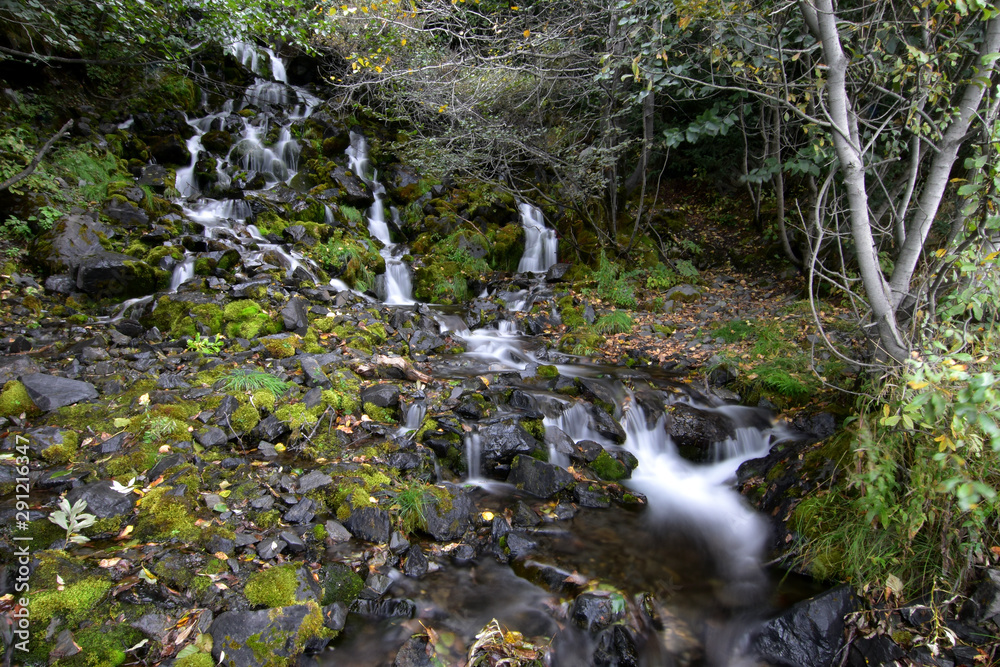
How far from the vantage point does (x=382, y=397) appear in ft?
18.9

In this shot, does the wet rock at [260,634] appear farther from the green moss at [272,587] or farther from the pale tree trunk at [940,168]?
the pale tree trunk at [940,168]

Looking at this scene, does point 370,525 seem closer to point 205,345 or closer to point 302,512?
point 302,512

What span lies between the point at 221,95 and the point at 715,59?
14.3 metres

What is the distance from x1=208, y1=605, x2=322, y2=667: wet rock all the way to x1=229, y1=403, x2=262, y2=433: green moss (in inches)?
85.8

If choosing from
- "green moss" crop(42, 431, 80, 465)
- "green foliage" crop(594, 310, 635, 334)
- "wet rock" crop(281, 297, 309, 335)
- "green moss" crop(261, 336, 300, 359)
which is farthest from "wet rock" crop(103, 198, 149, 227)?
"green foliage" crop(594, 310, 635, 334)

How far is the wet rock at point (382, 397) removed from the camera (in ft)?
18.8

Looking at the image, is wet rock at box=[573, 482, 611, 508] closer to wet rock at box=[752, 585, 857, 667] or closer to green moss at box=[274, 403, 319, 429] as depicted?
wet rock at box=[752, 585, 857, 667]

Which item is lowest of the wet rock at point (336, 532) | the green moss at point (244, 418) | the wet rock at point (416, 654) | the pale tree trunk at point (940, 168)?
the wet rock at point (416, 654)

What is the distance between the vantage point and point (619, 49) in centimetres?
871

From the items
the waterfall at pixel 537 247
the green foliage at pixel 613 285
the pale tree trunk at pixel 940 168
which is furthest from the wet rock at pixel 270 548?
the waterfall at pixel 537 247

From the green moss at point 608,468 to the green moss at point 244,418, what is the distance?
12.1 ft

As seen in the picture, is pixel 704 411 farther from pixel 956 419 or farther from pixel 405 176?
pixel 405 176

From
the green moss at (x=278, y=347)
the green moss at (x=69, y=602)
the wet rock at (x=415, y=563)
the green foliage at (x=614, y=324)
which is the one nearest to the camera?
the green moss at (x=69, y=602)

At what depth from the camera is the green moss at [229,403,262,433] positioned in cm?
487
